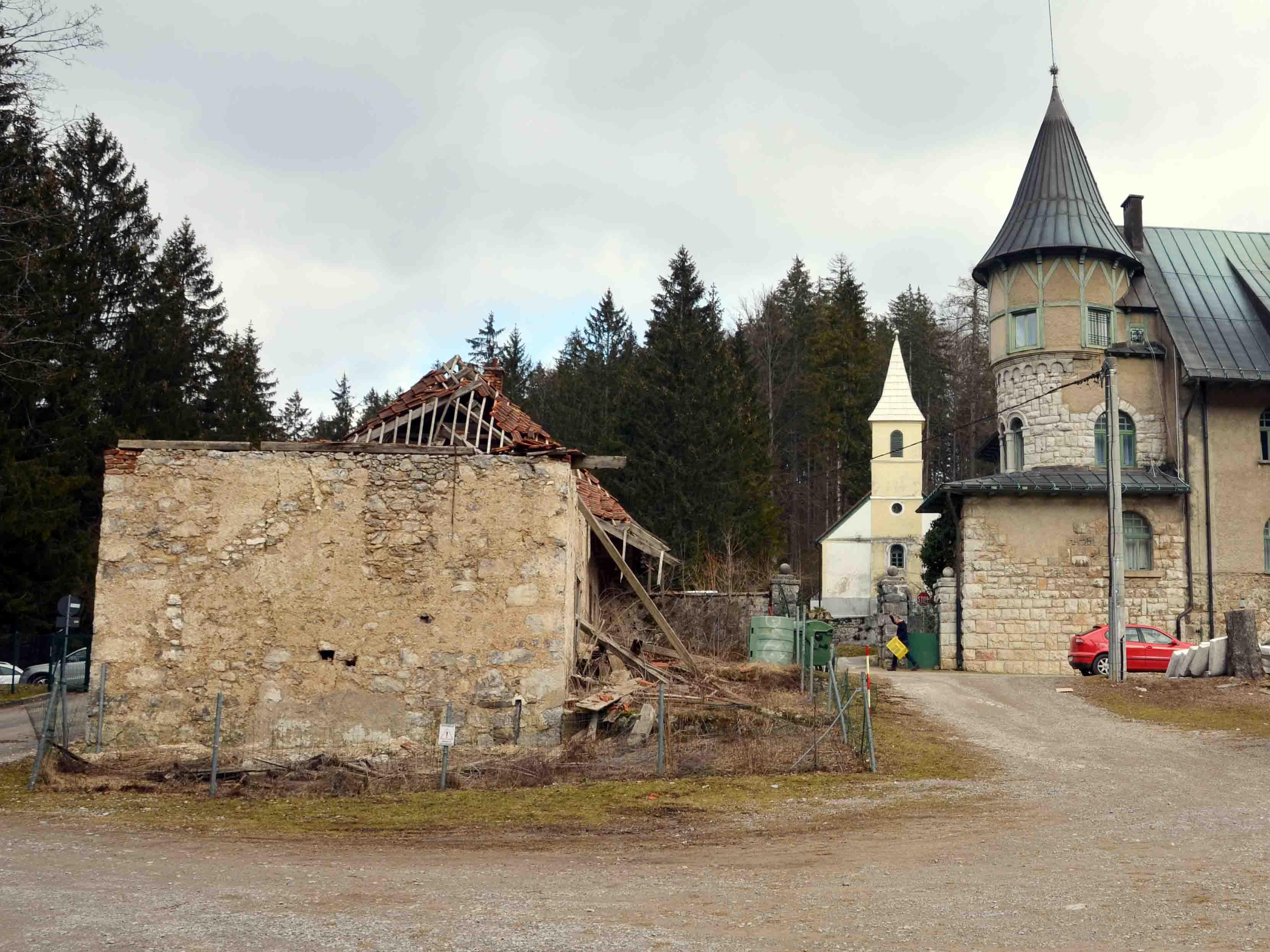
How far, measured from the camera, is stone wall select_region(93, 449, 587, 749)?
14.9 m

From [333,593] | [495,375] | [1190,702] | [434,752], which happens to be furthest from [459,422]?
[1190,702]

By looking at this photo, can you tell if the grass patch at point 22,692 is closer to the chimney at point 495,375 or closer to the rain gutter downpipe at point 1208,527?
the chimney at point 495,375

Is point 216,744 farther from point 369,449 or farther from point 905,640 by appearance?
point 905,640

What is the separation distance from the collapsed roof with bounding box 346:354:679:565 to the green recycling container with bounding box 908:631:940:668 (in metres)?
16.9

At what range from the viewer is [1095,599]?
101ft

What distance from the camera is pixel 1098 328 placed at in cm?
3369

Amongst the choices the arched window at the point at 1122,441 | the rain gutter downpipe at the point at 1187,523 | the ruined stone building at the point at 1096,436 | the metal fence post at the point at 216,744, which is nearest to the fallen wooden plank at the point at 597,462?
the metal fence post at the point at 216,744

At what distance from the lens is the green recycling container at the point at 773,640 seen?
24719 mm

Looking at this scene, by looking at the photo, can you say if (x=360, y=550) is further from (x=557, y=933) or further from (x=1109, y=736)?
(x=1109, y=736)

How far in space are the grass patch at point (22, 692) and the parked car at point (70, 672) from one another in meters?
Answer: 0.32

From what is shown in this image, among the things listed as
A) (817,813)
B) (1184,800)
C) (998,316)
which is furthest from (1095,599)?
(817,813)

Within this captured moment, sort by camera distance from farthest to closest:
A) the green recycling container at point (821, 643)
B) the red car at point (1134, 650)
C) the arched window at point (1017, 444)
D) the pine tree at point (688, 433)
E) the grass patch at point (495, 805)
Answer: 1. the pine tree at point (688, 433)
2. the arched window at point (1017, 444)
3. the red car at point (1134, 650)
4. the green recycling container at point (821, 643)
5. the grass patch at point (495, 805)

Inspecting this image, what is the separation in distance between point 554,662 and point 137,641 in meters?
5.17

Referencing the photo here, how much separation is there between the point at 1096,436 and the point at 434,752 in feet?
80.2
